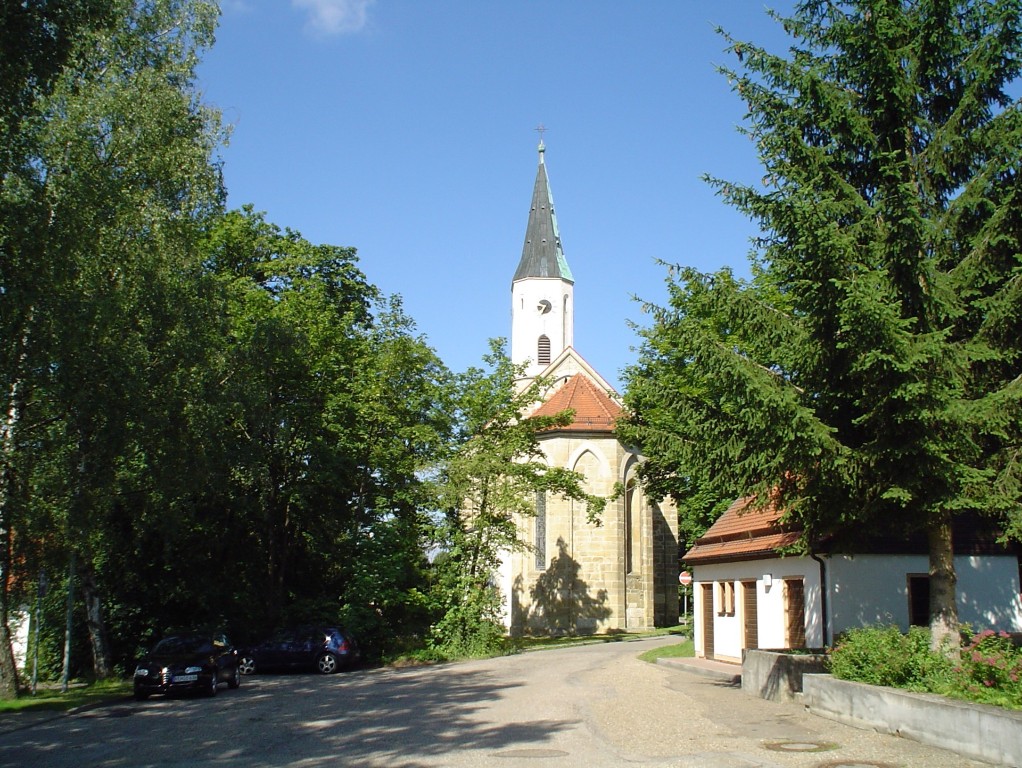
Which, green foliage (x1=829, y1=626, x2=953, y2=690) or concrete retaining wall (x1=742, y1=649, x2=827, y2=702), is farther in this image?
concrete retaining wall (x1=742, y1=649, x2=827, y2=702)

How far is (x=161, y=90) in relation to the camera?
852 inches

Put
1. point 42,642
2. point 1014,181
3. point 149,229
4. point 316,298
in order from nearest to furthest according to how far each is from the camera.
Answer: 1. point 1014,181
2. point 149,229
3. point 42,642
4. point 316,298

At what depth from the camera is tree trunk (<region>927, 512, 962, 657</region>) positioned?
1426 centimetres

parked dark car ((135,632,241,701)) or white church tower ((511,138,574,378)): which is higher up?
white church tower ((511,138,574,378))

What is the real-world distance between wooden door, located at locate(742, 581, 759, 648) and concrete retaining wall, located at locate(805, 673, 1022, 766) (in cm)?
837

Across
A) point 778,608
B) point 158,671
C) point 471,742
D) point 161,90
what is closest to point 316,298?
point 161,90

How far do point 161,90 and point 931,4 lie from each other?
623 inches

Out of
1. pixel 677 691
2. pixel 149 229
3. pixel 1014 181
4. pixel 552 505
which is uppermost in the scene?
pixel 149 229

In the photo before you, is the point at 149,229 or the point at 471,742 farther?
the point at 149,229

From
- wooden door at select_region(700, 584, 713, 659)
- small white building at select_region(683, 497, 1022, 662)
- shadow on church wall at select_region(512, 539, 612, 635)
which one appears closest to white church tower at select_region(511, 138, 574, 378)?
shadow on church wall at select_region(512, 539, 612, 635)

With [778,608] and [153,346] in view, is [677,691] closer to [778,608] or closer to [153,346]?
[778,608]

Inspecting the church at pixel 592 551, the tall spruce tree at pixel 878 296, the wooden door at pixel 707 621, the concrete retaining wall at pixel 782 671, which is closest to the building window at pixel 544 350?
the church at pixel 592 551

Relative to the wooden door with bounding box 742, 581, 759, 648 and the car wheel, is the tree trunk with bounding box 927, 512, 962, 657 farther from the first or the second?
the car wheel

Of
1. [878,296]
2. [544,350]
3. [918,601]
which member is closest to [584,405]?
[544,350]
